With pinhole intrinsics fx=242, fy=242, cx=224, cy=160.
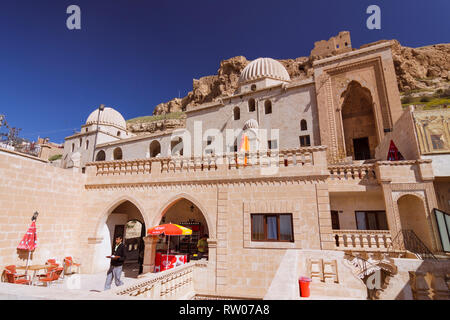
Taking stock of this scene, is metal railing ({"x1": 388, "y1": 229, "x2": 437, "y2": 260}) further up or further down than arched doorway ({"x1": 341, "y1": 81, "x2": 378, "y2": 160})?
further down

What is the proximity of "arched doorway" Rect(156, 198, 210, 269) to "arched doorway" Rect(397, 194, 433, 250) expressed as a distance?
10.3 m

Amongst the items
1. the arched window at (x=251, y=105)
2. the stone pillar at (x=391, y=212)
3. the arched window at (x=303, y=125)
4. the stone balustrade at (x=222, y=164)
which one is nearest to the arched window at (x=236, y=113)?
the arched window at (x=251, y=105)

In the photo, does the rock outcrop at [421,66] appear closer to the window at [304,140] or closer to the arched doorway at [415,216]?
the window at [304,140]

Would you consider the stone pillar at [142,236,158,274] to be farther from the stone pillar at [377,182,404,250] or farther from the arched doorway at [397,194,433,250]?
the arched doorway at [397,194,433,250]

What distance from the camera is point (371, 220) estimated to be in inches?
508

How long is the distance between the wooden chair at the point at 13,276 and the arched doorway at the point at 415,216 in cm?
1626

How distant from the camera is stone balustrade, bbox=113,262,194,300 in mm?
5738

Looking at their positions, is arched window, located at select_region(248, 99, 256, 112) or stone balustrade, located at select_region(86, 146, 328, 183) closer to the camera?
stone balustrade, located at select_region(86, 146, 328, 183)

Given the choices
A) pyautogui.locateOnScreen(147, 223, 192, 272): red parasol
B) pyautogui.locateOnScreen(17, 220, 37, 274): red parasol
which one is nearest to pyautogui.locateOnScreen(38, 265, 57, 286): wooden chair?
pyautogui.locateOnScreen(17, 220, 37, 274): red parasol

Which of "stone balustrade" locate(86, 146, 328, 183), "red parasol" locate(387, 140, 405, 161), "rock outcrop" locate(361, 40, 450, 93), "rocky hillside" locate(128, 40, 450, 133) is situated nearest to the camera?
"stone balustrade" locate(86, 146, 328, 183)

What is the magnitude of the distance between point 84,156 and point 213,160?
2980cm

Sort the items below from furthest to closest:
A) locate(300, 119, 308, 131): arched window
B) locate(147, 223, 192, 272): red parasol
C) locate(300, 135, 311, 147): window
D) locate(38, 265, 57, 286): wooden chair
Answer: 1. locate(300, 119, 308, 131): arched window
2. locate(300, 135, 311, 147): window
3. locate(147, 223, 192, 272): red parasol
4. locate(38, 265, 57, 286): wooden chair

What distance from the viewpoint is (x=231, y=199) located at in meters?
10.5

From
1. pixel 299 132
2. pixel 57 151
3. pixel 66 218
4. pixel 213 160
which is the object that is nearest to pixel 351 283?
pixel 213 160
